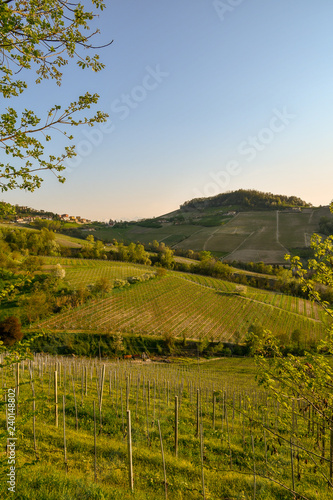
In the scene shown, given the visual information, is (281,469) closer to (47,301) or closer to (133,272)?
(47,301)

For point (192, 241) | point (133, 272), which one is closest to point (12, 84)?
point (133, 272)

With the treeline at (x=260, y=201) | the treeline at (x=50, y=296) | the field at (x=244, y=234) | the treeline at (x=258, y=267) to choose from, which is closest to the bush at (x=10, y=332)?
the treeline at (x=50, y=296)

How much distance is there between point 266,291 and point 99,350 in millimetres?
50087

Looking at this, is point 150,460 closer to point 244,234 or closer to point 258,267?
point 258,267

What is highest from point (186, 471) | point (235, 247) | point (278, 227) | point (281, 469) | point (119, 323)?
point (278, 227)

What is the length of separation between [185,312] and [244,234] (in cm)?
7982

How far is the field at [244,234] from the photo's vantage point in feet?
328

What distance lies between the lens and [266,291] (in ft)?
229

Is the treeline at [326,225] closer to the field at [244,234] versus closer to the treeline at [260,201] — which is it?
the field at [244,234]

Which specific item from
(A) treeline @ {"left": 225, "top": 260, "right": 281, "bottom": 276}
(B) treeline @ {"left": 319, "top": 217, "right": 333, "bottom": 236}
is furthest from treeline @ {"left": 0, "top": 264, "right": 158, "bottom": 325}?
(B) treeline @ {"left": 319, "top": 217, "right": 333, "bottom": 236}

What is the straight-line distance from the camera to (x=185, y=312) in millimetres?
48625

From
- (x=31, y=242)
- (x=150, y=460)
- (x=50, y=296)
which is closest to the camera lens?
(x=150, y=460)

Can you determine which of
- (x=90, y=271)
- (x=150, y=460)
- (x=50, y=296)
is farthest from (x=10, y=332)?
(x=90, y=271)

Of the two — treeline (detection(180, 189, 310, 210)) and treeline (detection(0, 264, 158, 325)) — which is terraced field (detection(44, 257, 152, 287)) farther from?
treeline (detection(180, 189, 310, 210))
